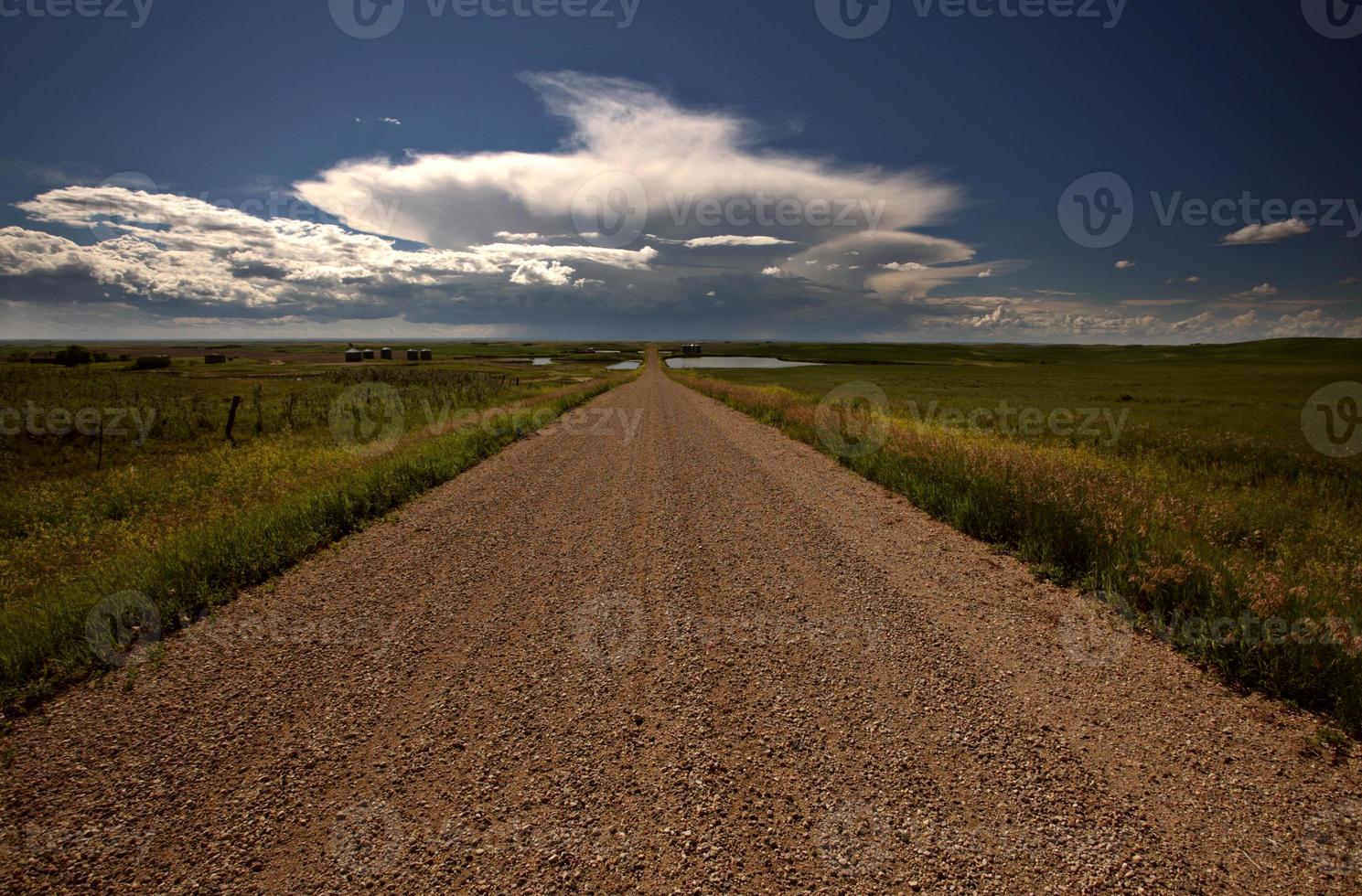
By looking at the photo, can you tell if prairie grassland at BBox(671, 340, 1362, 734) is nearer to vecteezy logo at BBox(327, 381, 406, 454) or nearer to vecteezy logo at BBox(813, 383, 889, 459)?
vecteezy logo at BBox(813, 383, 889, 459)

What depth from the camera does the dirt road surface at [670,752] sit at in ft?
9.07

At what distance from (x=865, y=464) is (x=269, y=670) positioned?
1124 cm

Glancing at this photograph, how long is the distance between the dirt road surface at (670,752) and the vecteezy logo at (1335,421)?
803 inches

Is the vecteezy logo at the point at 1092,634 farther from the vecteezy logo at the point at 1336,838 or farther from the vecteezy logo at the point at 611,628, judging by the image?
the vecteezy logo at the point at 611,628

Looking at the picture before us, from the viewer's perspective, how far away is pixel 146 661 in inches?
184

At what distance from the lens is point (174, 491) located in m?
12.2

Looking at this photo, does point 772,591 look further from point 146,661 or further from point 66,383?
point 66,383

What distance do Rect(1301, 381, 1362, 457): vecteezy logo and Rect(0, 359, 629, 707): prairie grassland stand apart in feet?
88.5

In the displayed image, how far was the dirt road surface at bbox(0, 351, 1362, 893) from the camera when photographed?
2766mm

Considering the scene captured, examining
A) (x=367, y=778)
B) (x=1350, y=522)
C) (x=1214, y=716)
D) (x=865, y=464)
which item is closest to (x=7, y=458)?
(x=367, y=778)

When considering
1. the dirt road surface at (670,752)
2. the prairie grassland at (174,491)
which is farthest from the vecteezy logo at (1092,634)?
the prairie grassland at (174,491)
